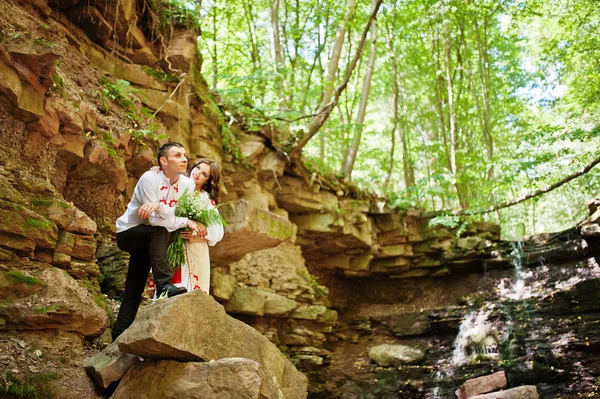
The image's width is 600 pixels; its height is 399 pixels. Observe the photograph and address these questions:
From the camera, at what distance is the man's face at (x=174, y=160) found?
14.8ft

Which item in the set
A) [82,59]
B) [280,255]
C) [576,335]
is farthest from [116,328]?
[576,335]

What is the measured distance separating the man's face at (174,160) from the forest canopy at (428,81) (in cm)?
504

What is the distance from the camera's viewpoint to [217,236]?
4.76m

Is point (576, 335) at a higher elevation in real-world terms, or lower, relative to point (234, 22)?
lower

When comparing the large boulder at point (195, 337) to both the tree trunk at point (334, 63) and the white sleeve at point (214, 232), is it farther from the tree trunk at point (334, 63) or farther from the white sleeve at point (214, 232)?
the tree trunk at point (334, 63)

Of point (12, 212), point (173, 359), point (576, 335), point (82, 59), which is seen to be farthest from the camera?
point (576, 335)

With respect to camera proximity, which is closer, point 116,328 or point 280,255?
point 116,328

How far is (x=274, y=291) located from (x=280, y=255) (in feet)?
3.55

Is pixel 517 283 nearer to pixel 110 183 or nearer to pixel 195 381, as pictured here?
pixel 110 183

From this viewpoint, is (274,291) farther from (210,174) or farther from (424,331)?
(210,174)

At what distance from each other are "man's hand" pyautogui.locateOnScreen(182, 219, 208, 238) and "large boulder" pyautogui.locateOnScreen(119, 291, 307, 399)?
32.6 inches

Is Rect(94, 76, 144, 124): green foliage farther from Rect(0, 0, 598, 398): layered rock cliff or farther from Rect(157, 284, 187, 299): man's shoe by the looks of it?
Rect(157, 284, 187, 299): man's shoe

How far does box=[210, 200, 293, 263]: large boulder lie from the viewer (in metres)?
6.48

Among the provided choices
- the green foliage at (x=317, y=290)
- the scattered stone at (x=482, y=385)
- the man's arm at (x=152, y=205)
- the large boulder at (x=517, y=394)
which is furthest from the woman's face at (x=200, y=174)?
the green foliage at (x=317, y=290)
